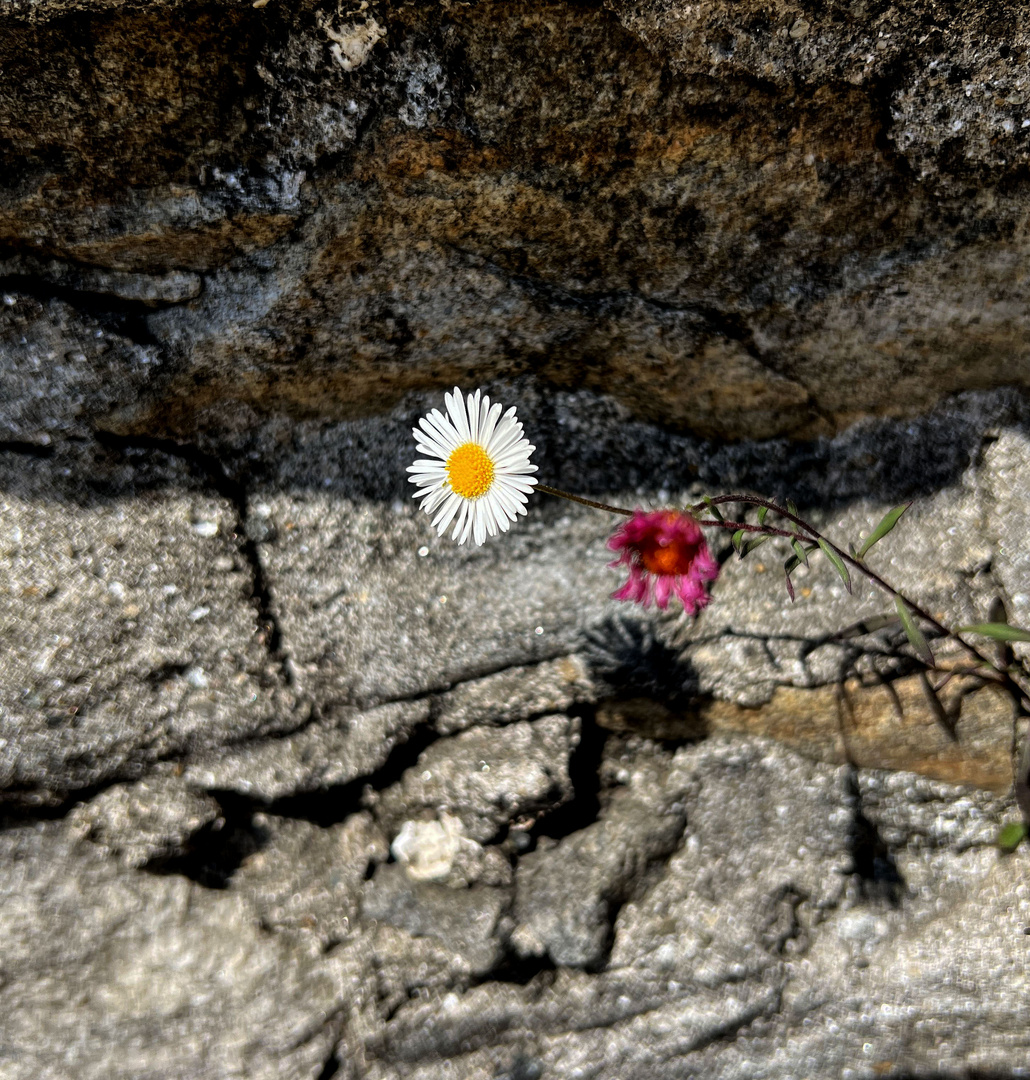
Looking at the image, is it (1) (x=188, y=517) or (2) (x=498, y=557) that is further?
(2) (x=498, y=557)

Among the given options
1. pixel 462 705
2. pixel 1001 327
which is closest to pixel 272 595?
pixel 462 705

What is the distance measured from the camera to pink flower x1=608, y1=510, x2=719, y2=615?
1196mm

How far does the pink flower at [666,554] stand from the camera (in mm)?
1196

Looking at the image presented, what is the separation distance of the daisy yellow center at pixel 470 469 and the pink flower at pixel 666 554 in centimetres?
26

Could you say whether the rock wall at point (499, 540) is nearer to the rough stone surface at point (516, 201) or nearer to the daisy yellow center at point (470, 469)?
the rough stone surface at point (516, 201)

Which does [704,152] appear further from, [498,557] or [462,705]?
[462,705]

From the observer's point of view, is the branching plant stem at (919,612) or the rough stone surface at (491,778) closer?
the branching plant stem at (919,612)

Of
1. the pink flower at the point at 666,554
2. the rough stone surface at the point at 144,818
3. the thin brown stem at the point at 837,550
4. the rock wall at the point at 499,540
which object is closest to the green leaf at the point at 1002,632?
the thin brown stem at the point at 837,550

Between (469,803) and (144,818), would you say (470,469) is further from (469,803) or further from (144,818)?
(144,818)

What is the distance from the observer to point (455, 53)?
109 centimetres

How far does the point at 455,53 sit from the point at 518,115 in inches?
4.4

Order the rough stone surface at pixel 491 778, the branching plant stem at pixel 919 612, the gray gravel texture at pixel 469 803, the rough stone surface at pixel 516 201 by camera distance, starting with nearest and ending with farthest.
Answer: the rough stone surface at pixel 516 201 < the branching plant stem at pixel 919 612 < the gray gravel texture at pixel 469 803 < the rough stone surface at pixel 491 778

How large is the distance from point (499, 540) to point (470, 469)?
10.4 inches

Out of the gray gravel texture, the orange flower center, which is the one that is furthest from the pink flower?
the gray gravel texture
